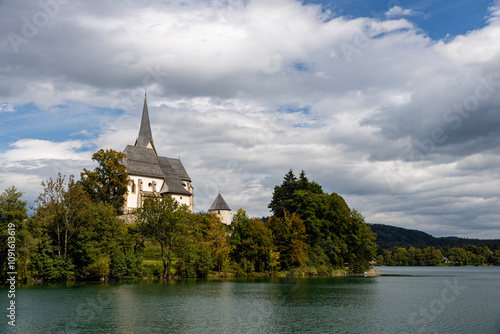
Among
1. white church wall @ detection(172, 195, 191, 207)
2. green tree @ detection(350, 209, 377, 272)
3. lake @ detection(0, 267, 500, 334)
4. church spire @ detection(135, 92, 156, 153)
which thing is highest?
church spire @ detection(135, 92, 156, 153)

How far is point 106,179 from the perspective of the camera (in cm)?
6956

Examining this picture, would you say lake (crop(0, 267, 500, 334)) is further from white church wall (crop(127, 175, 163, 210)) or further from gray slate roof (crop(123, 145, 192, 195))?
gray slate roof (crop(123, 145, 192, 195))

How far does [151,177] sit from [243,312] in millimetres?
57915

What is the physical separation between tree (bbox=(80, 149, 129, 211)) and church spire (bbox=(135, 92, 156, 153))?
25394 mm

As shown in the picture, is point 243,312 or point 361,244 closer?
point 243,312

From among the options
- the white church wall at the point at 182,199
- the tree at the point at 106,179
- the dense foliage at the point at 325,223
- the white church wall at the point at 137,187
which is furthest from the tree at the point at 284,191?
the tree at the point at 106,179

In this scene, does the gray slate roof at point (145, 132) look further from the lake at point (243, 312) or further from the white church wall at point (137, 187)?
the lake at point (243, 312)

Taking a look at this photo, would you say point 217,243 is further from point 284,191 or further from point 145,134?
point 145,134

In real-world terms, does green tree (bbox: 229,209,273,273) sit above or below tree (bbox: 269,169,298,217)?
below

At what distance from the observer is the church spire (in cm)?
9588

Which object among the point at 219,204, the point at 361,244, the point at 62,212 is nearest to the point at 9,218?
the point at 62,212

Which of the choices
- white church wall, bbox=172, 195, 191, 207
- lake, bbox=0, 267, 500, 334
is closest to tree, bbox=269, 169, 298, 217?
white church wall, bbox=172, 195, 191, 207

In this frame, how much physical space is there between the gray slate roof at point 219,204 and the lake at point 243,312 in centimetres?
6503

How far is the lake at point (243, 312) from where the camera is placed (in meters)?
25.2
